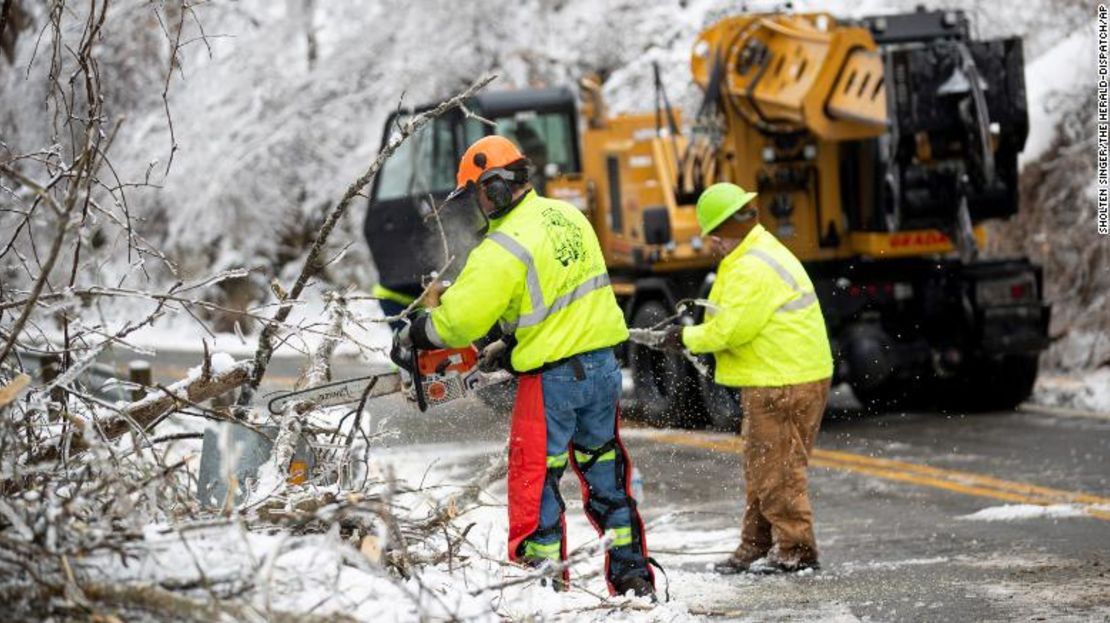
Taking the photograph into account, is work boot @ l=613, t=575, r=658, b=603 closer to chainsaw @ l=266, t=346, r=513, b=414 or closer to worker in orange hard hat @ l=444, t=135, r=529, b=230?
chainsaw @ l=266, t=346, r=513, b=414

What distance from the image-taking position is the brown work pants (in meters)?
A: 7.48

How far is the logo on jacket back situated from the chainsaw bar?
0.80 m

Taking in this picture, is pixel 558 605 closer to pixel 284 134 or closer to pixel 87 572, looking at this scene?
pixel 87 572

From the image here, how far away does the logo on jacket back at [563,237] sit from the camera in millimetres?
6438

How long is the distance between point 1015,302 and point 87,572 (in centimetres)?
1012

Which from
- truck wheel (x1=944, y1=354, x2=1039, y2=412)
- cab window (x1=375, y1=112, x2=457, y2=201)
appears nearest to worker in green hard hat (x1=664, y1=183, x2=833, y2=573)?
truck wheel (x1=944, y1=354, x2=1039, y2=412)

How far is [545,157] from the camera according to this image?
595 inches

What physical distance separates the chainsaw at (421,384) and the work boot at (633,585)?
3.06 ft

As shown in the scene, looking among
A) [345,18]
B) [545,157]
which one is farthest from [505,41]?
[545,157]

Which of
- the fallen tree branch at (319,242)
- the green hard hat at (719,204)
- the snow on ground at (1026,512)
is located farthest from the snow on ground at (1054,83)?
the fallen tree branch at (319,242)

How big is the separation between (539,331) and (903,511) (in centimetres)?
343

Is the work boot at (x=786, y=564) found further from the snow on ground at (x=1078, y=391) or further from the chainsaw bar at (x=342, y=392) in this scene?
the snow on ground at (x=1078, y=391)

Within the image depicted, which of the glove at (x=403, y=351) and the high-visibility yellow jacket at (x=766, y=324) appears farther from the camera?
A: the high-visibility yellow jacket at (x=766, y=324)

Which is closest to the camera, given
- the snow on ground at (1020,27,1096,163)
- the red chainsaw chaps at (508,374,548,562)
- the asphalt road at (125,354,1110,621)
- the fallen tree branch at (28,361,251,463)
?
the fallen tree branch at (28,361,251,463)
